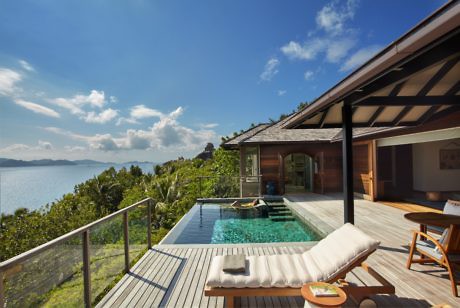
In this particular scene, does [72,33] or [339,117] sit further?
[72,33]

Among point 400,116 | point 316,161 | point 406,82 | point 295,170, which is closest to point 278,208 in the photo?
point 316,161

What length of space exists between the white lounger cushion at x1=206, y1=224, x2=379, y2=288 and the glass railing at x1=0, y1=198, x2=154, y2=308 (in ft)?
5.29

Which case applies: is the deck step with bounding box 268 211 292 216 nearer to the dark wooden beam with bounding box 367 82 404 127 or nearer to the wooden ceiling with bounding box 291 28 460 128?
the wooden ceiling with bounding box 291 28 460 128

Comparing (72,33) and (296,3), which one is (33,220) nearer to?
(72,33)

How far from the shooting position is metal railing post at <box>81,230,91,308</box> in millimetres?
3109

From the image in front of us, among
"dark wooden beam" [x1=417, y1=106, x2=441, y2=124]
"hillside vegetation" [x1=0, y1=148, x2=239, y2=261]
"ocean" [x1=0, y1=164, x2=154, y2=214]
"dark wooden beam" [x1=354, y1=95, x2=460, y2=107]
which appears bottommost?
"ocean" [x1=0, y1=164, x2=154, y2=214]


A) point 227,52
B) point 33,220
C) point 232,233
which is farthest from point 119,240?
point 227,52

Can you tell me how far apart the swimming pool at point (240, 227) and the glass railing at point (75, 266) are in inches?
69.3

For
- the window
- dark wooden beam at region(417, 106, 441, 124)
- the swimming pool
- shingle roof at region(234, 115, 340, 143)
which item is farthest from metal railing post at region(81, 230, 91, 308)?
the window

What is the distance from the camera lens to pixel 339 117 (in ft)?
20.7

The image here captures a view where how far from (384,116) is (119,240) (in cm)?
667

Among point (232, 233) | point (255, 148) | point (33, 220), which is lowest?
point (33, 220)

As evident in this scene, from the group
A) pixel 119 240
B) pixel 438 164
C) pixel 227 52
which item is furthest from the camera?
pixel 227 52

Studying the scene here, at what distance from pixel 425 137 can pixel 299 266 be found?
6.95 m
